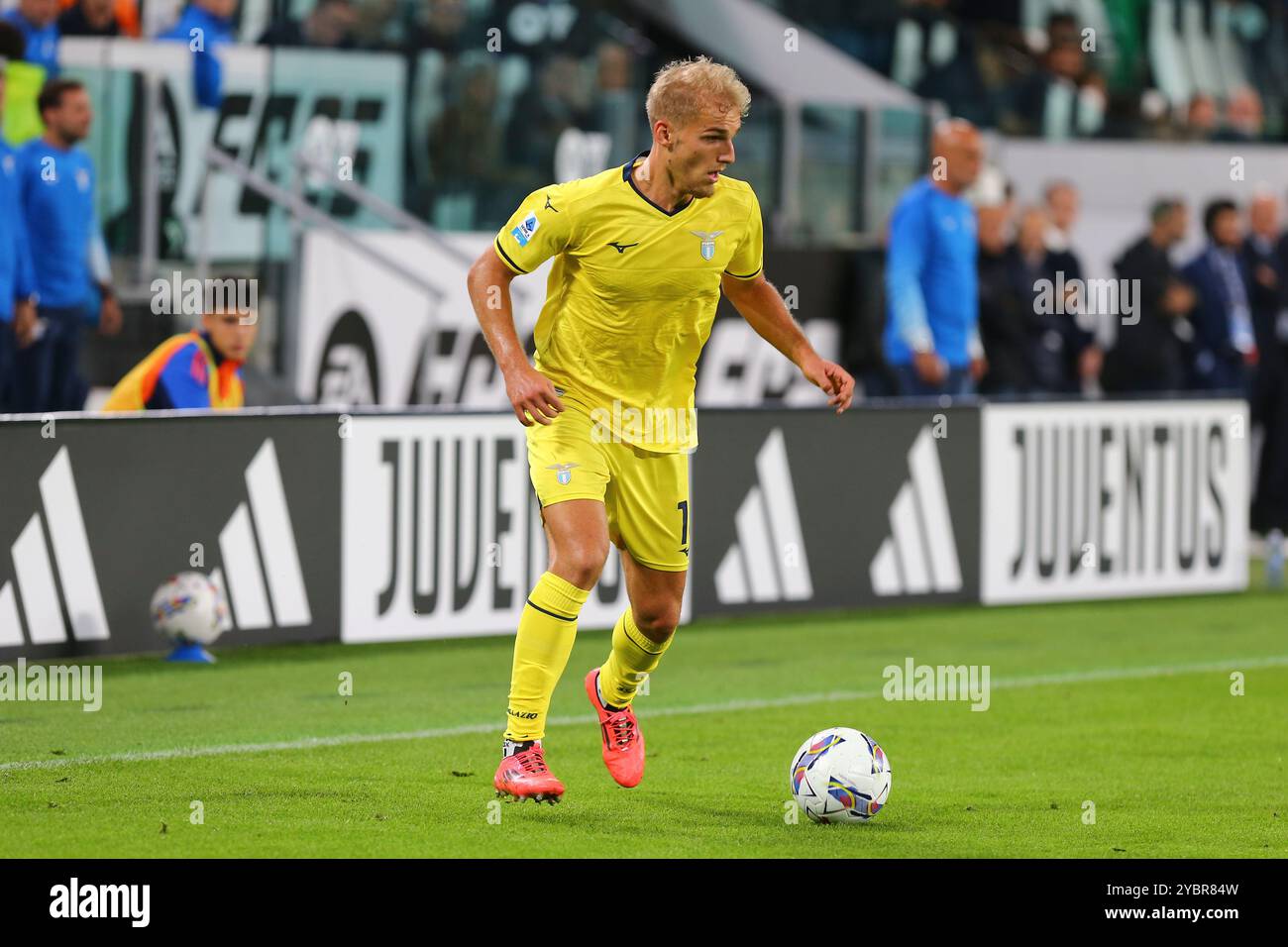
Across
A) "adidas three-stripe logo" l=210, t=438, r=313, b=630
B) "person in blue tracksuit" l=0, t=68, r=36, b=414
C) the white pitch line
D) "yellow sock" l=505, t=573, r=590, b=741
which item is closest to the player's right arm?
"yellow sock" l=505, t=573, r=590, b=741

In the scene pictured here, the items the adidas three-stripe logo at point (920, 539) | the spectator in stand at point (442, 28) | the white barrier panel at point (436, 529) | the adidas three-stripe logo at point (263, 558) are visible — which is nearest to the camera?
the adidas three-stripe logo at point (263, 558)

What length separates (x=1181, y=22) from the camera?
81.1 feet

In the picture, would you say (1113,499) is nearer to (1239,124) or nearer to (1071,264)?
(1071,264)

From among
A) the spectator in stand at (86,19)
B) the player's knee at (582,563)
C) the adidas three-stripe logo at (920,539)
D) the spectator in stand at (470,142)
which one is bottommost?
the adidas three-stripe logo at (920,539)

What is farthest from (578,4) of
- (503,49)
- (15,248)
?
(15,248)

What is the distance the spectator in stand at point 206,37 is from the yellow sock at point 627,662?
305 inches

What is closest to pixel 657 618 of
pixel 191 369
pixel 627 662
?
pixel 627 662

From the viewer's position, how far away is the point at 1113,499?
540 inches

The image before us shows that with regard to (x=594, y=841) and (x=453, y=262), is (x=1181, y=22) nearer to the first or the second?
(x=453, y=262)

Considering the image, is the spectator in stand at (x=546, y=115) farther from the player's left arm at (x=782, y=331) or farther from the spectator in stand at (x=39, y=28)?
the player's left arm at (x=782, y=331)

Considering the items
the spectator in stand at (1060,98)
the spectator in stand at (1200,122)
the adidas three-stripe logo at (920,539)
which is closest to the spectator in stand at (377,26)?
the adidas three-stripe logo at (920,539)

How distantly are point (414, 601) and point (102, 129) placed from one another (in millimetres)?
4506

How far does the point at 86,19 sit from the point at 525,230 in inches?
315

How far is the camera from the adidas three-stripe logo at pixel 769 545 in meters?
12.3
